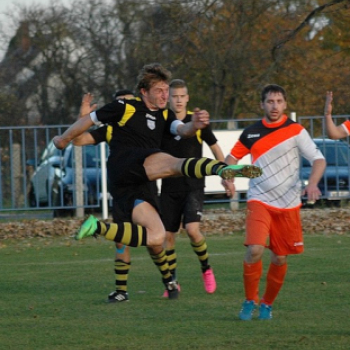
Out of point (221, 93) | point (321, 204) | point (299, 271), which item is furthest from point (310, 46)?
point (299, 271)

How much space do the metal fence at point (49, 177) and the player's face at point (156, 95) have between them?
981cm

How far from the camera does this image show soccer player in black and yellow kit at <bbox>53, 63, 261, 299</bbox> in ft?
26.1

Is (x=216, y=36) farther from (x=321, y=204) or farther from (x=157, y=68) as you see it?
(x=157, y=68)

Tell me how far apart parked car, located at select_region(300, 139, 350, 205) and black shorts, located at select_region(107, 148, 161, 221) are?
36.1ft

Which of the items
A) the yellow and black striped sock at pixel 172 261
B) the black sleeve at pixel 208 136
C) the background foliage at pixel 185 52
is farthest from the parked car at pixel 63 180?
the yellow and black striped sock at pixel 172 261

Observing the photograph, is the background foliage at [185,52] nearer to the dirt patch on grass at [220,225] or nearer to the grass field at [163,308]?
the dirt patch on grass at [220,225]

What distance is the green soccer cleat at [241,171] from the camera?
720cm

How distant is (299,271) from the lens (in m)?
11.1

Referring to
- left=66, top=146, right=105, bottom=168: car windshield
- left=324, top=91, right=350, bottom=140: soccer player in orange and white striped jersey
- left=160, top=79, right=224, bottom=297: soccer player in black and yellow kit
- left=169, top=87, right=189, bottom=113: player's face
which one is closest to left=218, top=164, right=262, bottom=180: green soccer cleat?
left=324, top=91, right=350, bottom=140: soccer player in orange and white striped jersey

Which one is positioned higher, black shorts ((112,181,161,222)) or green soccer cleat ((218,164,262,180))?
green soccer cleat ((218,164,262,180))

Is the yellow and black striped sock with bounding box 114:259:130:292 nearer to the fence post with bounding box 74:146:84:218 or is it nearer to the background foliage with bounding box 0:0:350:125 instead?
the fence post with bounding box 74:146:84:218

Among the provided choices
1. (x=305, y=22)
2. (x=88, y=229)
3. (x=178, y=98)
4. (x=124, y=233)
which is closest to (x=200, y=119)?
(x=124, y=233)

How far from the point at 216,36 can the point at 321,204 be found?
7917 mm

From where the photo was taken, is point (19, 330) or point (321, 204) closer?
point (19, 330)
